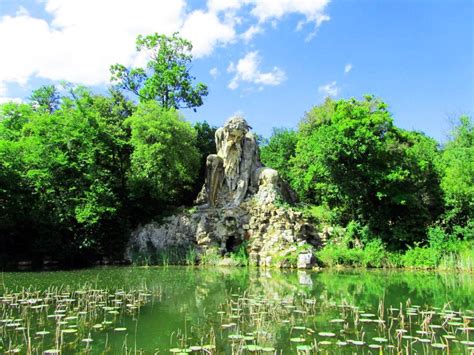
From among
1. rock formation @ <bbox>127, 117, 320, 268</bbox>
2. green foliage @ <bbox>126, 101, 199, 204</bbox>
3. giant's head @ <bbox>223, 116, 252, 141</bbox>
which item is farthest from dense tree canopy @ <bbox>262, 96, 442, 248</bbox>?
green foliage @ <bbox>126, 101, 199, 204</bbox>

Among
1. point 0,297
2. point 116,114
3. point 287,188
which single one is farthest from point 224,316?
point 116,114

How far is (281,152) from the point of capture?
1475 inches

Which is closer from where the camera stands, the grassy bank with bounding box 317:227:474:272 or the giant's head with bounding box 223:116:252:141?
the grassy bank with bounding box 317:227:474:272

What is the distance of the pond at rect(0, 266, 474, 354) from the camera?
7750mm

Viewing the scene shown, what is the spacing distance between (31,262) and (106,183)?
5.97 metres

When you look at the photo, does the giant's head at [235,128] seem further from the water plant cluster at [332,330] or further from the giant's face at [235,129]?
the water plant cluster at [332,330]

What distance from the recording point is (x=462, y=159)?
25453 mm

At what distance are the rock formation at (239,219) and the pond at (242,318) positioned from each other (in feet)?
25.6

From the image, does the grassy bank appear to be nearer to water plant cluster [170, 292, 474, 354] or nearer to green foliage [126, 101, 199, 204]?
green foliage [126, 101, 199, 204]

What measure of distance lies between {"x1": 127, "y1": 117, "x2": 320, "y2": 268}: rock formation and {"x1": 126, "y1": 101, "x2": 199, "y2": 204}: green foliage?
5.85 feet

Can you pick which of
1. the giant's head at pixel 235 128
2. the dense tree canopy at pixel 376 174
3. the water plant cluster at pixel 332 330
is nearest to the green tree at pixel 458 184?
the dense tree canopy at pixel 376 174

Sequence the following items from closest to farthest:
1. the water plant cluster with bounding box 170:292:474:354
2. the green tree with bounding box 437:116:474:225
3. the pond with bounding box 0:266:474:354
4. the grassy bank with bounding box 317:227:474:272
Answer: the water plant cluster with bounding box 170:292:474:354 < the pond with bounding box 0:266:474:354 < the grassy bank with bounding box 317:227:474:272 < the green tree with bounding box 437:116:474:225

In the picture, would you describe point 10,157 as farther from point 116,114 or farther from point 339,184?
point 339,184

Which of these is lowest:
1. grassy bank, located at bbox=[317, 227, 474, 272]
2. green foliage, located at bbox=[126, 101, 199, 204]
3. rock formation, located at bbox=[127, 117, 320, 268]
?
grassy bank, located at bbox=[317, 227, 474, 272]
